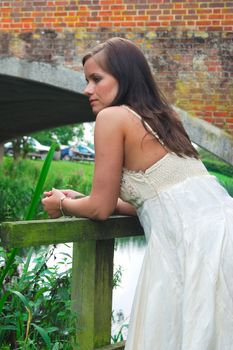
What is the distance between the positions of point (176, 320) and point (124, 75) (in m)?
0.75

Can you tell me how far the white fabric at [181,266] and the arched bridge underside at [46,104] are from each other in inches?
A: 225

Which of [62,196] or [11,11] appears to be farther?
[11,11]

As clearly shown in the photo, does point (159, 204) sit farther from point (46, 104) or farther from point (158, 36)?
point (46, 104)

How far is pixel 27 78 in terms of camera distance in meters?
8.52

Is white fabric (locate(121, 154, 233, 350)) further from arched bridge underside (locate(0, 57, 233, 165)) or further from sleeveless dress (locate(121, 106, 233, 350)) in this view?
arched bridge underside (locate(0, 57, 233, 165))

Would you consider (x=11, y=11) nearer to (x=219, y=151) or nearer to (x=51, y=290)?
(x=219, y=151)

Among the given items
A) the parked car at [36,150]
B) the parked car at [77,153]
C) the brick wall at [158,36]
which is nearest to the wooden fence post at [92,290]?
the brick wall at [158,36]

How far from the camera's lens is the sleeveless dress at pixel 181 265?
1889 millimetres

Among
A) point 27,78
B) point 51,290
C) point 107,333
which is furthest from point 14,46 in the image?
point 107,333

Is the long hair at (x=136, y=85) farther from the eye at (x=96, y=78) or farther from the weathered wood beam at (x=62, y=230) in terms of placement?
the weathered wood beam at (x=62, y=230)

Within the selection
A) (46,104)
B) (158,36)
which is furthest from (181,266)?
(46,104)

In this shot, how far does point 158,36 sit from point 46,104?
18.1 ft

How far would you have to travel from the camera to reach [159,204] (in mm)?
2023

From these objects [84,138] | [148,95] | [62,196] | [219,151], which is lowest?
[84,138]
